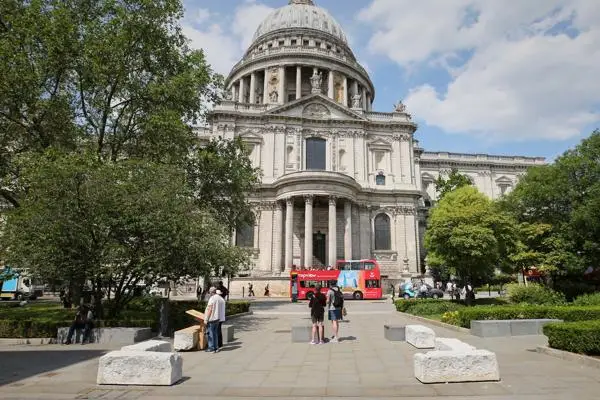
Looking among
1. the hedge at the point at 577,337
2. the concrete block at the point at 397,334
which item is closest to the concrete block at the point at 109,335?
the concrete block at the point at 397,334

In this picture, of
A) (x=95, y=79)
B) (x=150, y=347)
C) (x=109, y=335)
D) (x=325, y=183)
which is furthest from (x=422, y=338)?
(x=325, y=183)

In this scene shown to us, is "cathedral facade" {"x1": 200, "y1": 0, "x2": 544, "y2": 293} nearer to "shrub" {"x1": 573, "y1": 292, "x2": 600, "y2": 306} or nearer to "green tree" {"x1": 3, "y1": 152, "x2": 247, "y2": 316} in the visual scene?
"green tree" {"x1": 3, "y1": 152, "x2": 247, "y2": 316}

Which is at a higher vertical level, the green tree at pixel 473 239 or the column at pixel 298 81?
the column at pixel 298 81

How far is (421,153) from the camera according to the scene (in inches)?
2581

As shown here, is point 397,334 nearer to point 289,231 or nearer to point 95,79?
point 95,79

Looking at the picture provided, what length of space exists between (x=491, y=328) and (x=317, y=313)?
601 cm

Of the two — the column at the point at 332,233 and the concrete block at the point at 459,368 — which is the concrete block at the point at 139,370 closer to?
the concrete block at the point at 459,368

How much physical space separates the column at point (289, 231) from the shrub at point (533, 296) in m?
23.7

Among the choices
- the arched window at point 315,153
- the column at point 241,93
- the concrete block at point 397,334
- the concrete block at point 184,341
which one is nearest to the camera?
the concrete block at point 184,341

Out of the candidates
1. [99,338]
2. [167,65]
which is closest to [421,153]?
[167,65]

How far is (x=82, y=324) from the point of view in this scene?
1396 cm

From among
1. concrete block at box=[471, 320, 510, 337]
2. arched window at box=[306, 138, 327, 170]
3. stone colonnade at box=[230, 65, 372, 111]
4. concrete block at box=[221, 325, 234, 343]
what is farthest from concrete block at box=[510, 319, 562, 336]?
stone colonnade at box=[230, 65, 372, 111]

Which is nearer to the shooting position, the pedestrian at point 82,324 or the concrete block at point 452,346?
the concrete block at point 452,346

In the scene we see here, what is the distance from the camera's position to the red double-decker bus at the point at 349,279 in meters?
36.2
